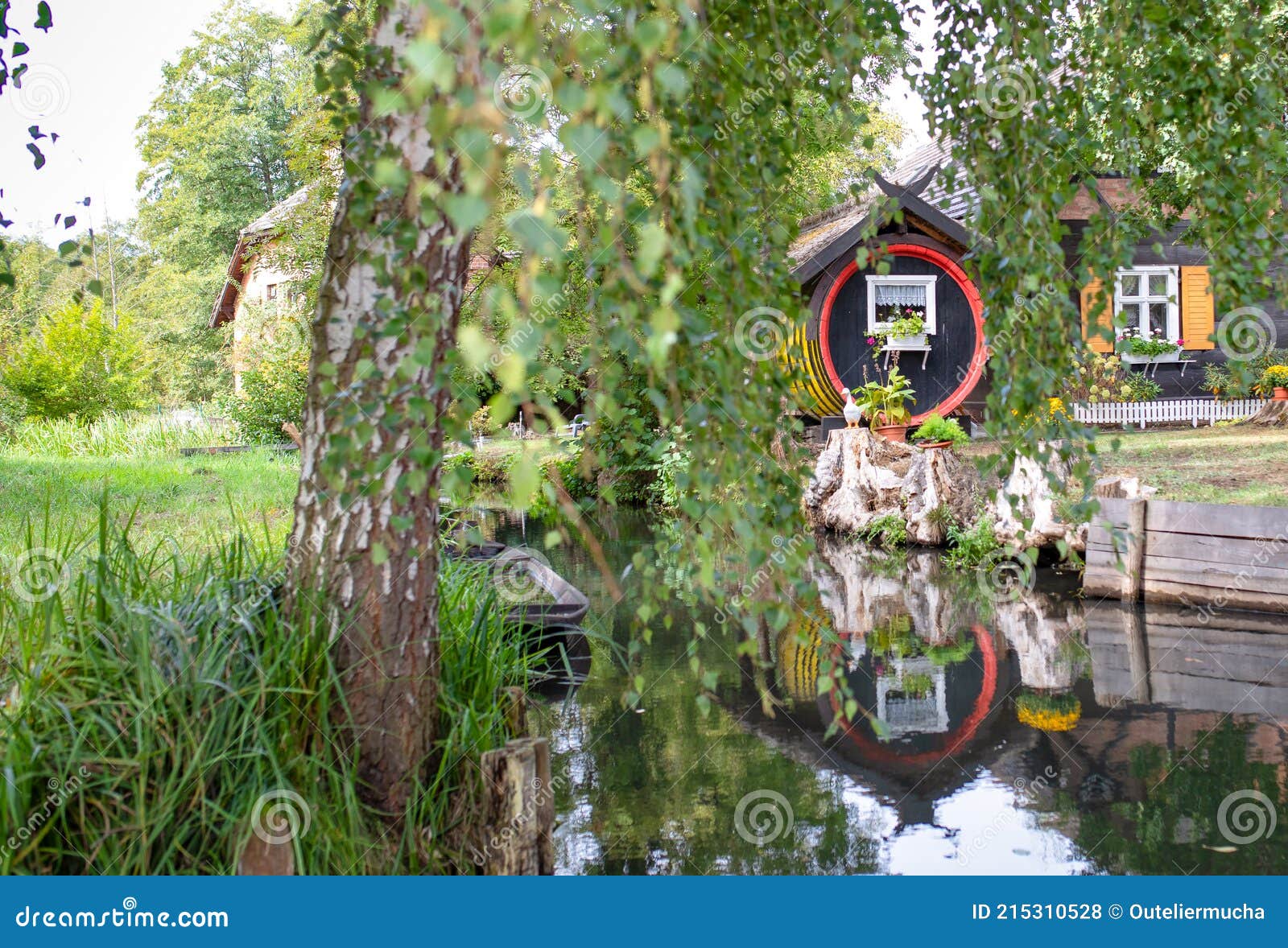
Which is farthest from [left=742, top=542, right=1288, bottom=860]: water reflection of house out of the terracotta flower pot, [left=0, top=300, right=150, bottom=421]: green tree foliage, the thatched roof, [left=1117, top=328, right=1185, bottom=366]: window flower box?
[left=0, top=300, right=150, bottom=421]: green tree foliage

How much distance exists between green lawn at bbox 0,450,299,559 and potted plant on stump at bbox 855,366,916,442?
7.56m

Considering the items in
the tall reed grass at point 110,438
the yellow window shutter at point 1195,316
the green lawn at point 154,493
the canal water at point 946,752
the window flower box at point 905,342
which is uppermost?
the yellow window shutter at point 1195,316

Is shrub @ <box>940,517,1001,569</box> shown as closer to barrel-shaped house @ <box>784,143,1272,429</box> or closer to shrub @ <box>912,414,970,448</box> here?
shrub @ <box>912,414,970,448</box>

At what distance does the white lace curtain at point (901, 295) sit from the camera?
16297 millimetres

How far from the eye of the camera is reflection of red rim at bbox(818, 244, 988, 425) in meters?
15.7

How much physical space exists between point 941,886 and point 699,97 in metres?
1.79

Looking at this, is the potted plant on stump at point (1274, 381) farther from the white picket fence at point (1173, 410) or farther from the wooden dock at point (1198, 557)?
the wooden dock at point (1198, 557)

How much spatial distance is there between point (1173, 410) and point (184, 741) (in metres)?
17.0

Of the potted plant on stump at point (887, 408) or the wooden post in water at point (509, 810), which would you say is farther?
the potted plant on stump at point (887, 408)

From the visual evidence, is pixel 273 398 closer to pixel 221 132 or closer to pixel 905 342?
pixel 905 342

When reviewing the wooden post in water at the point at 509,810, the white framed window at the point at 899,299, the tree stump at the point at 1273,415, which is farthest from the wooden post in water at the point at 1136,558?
the white framed window at the point at 899,299

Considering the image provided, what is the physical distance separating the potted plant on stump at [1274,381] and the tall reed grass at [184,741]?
15.7 metres

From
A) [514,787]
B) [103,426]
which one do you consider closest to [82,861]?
[514,787]

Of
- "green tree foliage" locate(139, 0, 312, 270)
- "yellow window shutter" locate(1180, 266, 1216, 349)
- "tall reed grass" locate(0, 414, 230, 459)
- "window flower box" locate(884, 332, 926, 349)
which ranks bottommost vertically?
"tall reed grass" locate(0, 414, 230, 459)
